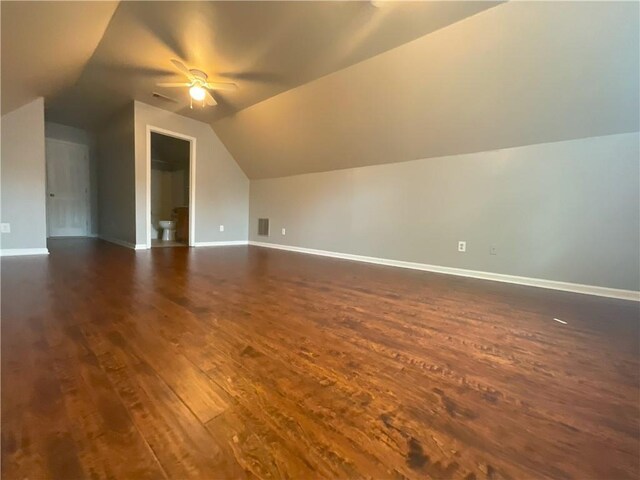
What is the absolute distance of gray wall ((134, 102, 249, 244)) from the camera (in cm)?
449

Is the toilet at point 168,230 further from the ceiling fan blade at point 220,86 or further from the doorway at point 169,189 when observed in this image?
the ceiling fan blade at point 220,86

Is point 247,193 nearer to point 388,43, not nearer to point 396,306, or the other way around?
point 388,43

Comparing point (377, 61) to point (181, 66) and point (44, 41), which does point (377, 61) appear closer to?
point (181, 66)

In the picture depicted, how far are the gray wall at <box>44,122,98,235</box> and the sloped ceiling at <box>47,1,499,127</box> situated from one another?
2767 millimetres

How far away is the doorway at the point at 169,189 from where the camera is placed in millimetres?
6215

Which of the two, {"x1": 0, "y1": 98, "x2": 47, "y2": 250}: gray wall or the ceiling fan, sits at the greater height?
the ceiling fan

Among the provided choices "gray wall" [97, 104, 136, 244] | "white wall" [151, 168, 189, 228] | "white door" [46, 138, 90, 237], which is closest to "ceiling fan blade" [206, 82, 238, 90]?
"gray wall" [97, 104, 136, 244]

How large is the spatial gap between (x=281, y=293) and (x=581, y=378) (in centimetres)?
191

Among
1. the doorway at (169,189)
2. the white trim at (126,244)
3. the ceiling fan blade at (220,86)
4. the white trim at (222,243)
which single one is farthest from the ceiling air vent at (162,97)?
the white trim at (222,243)

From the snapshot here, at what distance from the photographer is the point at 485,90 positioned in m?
2.80

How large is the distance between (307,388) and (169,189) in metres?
8.03

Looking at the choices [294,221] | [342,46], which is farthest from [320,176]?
[342,46]

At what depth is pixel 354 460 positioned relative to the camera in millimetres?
733

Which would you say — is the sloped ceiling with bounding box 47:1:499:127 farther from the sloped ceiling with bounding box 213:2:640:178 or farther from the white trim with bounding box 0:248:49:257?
the white trim with bounding box 0:248:49:257
